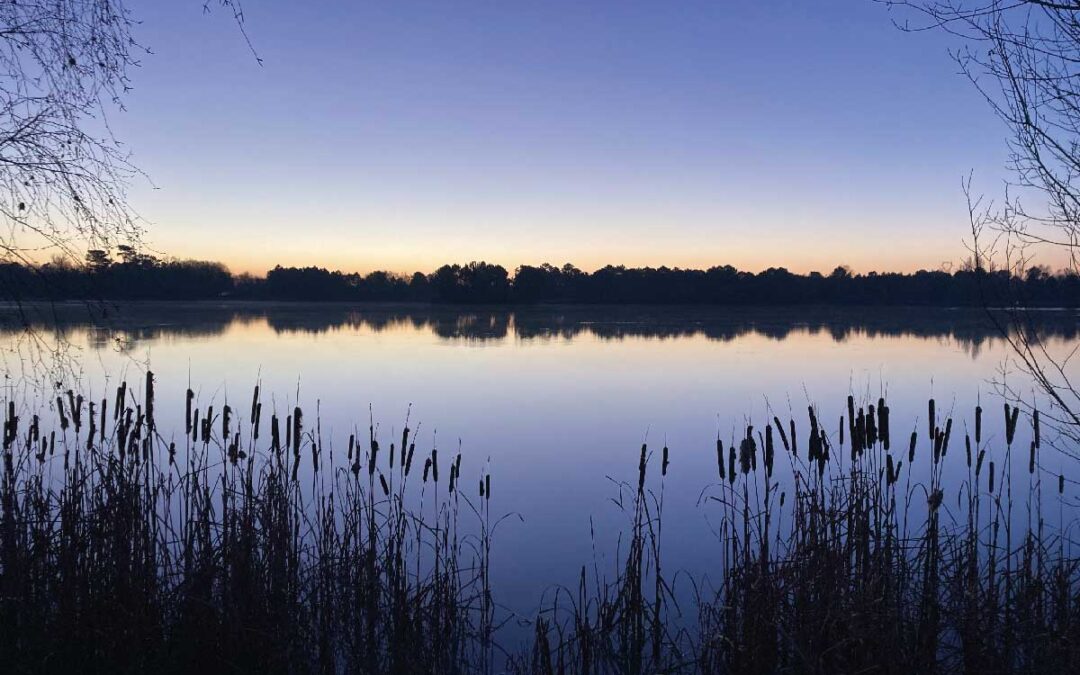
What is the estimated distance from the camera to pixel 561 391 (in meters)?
16.5

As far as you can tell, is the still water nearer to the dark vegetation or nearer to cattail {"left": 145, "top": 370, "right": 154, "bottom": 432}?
cattail {"left": 145, "top": 370, "right": 154, "bottom": 432}

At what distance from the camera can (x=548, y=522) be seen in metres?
7.56

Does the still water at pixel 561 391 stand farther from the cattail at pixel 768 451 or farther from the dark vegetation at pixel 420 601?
the cattail at pixel 768 451

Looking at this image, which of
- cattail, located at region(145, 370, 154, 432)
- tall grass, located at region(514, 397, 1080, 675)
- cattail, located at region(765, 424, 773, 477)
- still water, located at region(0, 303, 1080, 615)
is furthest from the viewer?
still water, located at region(0, 303, 1080, 615)

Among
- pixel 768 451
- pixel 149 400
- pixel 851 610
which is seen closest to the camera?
pixel 851 610

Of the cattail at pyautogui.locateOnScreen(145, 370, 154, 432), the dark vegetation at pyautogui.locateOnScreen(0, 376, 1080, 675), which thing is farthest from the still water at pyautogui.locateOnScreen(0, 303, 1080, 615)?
the dark vegetation at pyautogui.locateOnScreen(0, 376, 1080, 675)

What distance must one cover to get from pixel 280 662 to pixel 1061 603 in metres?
4.44

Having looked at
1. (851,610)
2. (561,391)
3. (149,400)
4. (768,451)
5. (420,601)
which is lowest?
(561,391)

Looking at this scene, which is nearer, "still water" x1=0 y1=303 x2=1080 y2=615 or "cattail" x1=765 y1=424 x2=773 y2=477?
"cattail" x1=765 y1=424 x2=773 y2=477

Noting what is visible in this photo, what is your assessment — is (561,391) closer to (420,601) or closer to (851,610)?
(420,601)

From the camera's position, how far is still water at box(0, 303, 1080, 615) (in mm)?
7215

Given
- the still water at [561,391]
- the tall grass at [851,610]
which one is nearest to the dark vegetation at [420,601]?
the tall grass at [851,610]

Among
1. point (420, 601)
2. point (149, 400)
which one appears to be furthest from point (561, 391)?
point (149, 400)

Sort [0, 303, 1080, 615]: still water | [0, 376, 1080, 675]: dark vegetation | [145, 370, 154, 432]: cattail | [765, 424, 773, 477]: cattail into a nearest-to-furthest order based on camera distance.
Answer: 1. [0, 376, 1080, 675]: dark vegetation
2. [145, 370, 154, 432]: cattail
3. [765, 424, 773, 477]: cattail
4. [0, 303, 1080, 615]: still water
